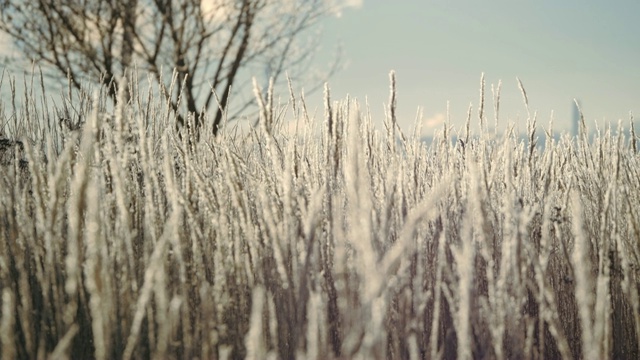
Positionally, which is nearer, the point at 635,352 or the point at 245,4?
the point at 635,352

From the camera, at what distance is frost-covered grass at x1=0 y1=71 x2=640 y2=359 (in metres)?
→ 0.87

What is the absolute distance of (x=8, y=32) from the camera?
7.81m

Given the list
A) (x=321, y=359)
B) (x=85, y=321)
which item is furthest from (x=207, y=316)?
(x=85, y=321)

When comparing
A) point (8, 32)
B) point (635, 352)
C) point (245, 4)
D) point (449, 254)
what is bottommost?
point (635, 352)

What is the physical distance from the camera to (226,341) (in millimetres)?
1294

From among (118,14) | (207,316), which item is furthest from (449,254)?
(118,14)

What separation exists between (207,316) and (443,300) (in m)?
A: 0.82

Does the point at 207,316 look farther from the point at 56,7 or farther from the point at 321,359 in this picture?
the point at 56,7

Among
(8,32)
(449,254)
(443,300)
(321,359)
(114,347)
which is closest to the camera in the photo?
(321,359)

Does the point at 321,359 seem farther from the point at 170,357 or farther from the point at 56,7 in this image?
the point at 56,7

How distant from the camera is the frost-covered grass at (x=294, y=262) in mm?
870

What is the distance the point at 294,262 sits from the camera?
1.13 m

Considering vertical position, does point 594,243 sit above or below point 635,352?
above

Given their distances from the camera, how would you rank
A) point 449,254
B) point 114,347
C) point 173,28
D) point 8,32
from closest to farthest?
point 114,347 < point 449,254 < point 8,32 < point 173,28
